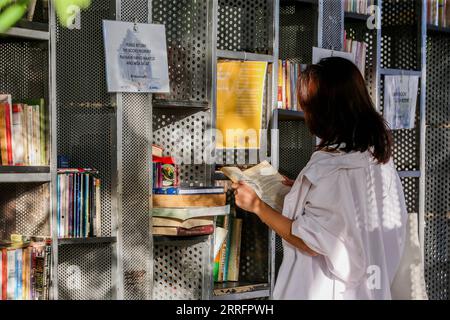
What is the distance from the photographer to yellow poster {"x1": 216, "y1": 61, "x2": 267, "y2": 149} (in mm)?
4328

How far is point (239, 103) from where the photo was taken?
4371 millimetres

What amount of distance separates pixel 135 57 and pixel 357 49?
1774 millimetres

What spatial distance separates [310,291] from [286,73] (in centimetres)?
185

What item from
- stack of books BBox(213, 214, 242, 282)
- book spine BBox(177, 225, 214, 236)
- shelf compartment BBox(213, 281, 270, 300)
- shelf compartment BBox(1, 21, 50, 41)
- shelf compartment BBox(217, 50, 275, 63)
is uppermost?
shelf compartment BBox(1, 21, 50, 41)

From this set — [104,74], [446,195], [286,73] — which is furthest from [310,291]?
[446,195]

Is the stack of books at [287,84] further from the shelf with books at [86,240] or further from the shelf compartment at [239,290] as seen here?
the shelf with books at [86,240]

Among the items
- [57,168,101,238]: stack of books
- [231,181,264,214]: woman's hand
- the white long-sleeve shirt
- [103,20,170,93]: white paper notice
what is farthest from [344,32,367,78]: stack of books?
the white long-sleeve shirt

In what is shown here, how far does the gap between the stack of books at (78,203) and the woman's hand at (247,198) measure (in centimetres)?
66

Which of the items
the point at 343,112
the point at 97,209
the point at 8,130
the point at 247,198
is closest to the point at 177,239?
the point at 97,209

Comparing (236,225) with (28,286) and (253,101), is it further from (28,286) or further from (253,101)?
(28,286)

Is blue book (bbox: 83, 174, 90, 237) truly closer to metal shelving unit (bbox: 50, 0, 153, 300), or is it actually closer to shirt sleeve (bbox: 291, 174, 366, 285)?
metal shelving unit (bbox: 50, 0, 153, 300)

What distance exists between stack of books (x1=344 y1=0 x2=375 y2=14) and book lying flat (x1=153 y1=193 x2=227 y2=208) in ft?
5.79

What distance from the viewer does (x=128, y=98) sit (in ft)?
12.8
